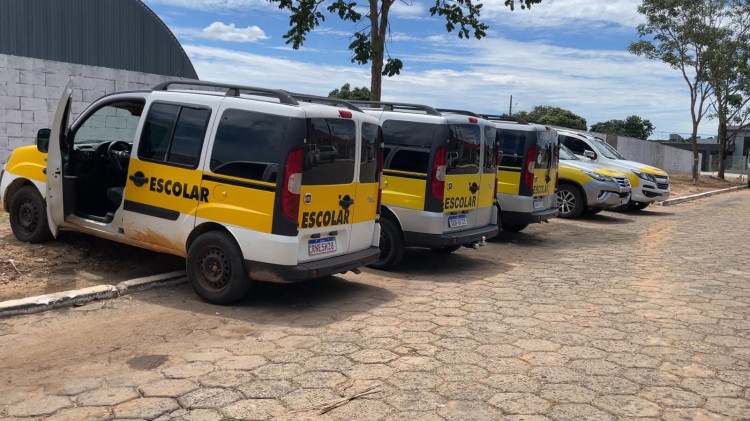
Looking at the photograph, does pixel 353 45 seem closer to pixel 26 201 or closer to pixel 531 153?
pixel 531 153

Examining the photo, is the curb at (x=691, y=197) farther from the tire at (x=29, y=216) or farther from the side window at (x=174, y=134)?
the tire at (x=29, y=216)

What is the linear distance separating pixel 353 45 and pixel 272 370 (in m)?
9.52

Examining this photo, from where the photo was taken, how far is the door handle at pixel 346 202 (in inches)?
252

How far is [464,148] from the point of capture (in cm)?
831

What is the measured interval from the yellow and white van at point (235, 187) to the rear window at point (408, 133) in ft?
3.48

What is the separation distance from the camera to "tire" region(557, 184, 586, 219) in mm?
15000

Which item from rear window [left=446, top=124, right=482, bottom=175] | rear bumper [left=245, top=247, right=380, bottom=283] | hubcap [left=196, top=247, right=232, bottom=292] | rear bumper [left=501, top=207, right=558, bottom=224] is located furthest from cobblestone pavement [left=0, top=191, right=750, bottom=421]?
rear bumper [left=501, top=207, right=558, bottom=224]

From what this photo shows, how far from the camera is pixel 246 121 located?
5.97 m

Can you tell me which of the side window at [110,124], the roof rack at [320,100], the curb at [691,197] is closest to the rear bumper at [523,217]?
the roof rack at [320,100]

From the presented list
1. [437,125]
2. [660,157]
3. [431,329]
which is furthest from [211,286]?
[660,157]

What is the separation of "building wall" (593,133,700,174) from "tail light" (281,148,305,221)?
2340 cm

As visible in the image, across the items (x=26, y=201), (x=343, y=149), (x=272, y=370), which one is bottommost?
(x=272, y=370)

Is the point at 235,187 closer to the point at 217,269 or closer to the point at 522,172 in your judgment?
the point at 217,269

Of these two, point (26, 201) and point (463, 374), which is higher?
point (26, 201)
